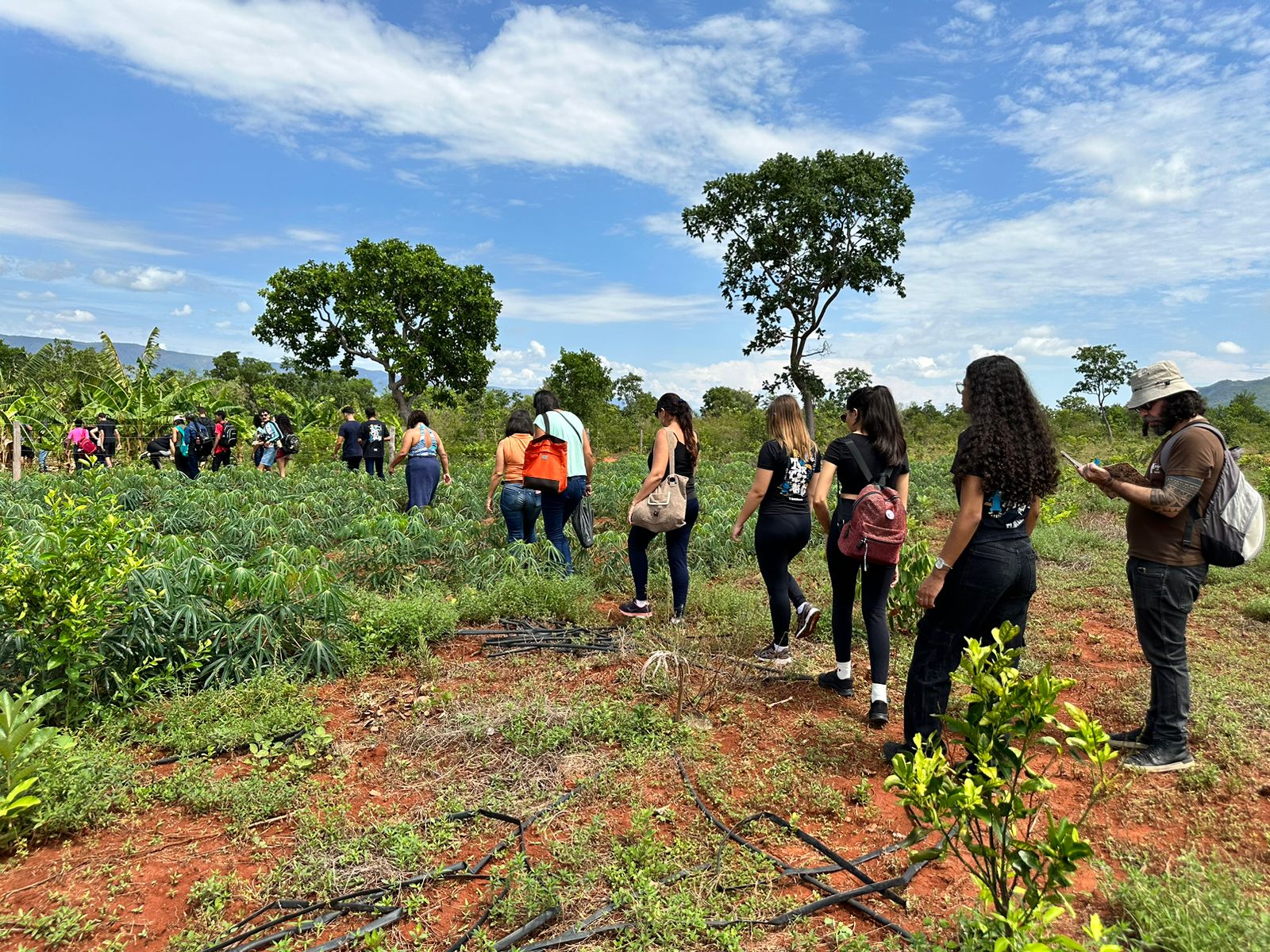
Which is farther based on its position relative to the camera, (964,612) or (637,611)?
(637,611)

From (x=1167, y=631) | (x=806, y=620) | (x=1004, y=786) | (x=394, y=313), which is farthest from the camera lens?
(x=394, y=313)

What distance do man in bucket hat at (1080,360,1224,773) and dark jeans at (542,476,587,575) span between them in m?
3.42

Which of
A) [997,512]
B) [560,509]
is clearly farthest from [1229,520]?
[560,509]

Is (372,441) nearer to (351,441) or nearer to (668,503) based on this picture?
(351,441)

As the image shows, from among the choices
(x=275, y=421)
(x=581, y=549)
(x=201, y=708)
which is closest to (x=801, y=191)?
(x=275, y=421)

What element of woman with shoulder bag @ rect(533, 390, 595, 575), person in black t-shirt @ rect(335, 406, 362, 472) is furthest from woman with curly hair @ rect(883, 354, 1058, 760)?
person in black t-shirt @ rect(335, 406, 362, 472)

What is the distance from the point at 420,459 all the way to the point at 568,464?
2.13 m

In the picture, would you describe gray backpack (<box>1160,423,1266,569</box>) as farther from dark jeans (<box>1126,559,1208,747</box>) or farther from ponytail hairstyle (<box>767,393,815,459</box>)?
ponytail hairstyle (<box>767,393,815,459</box>)

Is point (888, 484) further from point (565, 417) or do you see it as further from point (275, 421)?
point (275, 421)

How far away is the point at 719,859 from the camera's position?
232 centimetres

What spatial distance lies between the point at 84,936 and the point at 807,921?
2160 millimetres

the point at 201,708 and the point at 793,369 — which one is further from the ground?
the point at 793,369

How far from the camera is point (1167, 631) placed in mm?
2830

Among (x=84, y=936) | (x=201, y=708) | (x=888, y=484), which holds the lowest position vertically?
(x=84, y=936)
